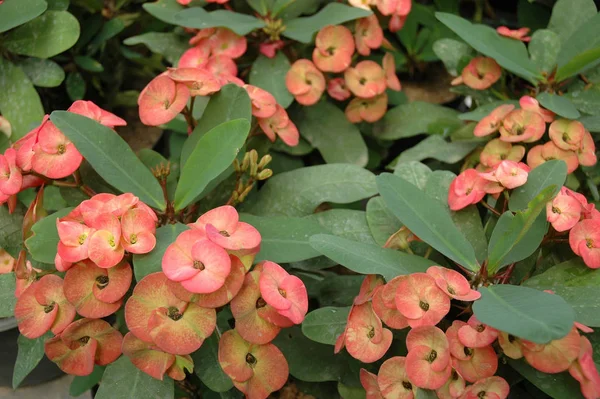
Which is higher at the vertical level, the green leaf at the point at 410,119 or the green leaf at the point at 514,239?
the green leaf at the point at 514,239

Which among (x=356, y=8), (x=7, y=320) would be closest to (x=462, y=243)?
(x=356, y=8)

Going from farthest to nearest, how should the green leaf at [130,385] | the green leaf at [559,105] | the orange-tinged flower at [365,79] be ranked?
the orange-tinged flower at [365,79] → the green leaf at [559,105] → the green leaf at [130,385]

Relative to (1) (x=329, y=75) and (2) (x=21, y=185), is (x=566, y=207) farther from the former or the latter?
(2) (x=21, y=185)

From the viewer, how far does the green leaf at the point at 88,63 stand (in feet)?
5.12

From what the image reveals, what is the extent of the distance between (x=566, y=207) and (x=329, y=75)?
0.76m

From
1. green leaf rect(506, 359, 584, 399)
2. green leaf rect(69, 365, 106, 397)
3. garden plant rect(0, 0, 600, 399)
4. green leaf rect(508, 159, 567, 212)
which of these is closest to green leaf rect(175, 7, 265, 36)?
garden plant rect(0, 0, 600, 399)

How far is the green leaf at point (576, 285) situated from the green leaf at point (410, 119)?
641 mm

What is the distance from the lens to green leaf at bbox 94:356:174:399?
3.18 feet

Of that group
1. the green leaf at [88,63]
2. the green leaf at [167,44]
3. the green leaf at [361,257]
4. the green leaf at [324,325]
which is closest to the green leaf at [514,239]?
the green leaf at [361,257]

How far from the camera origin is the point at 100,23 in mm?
1632

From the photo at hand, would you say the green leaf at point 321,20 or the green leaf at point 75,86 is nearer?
the green leaf at point 321,20

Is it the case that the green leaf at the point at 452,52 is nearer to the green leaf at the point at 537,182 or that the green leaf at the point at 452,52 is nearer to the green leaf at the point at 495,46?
the green leaf at the point at 495,46

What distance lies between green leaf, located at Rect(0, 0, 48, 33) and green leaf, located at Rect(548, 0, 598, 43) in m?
1.19

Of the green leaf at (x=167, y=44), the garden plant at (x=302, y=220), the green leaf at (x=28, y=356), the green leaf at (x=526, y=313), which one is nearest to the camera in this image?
the green leaf at (x=526, y=313)
